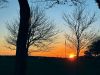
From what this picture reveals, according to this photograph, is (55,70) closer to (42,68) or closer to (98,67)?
(42,68)

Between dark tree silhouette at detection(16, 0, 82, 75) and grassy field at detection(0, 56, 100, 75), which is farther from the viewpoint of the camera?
grassy field at detection(0, 56, 100, 75)

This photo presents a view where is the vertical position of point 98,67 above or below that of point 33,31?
below

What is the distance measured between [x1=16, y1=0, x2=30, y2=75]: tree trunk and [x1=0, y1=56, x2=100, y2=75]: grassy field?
44.4 feet

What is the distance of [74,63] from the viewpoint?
79.7ft

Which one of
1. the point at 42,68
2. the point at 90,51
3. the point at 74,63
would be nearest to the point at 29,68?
the point at 42,68

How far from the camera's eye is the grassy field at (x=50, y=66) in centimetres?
2411

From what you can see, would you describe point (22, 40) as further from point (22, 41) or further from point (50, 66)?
point (50, 66)

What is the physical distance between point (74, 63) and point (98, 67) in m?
1.83

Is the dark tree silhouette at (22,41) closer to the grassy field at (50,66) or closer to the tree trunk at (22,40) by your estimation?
the tree trunk at (22,40)

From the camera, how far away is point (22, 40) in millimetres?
10773

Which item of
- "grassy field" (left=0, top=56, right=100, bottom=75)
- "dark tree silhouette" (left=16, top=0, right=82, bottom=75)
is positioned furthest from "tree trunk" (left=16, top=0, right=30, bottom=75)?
"grassy field" (left=0, top=56, right=100, bottom=75)

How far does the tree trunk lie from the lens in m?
10.7

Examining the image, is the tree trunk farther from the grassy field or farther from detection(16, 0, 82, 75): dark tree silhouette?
the grassy field

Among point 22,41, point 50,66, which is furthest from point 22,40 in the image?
point 50,66
